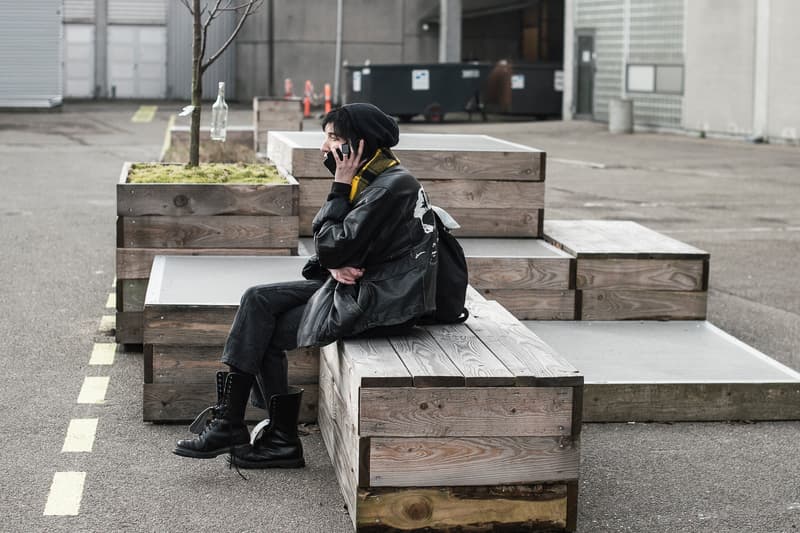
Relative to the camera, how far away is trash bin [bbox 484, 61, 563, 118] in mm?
38844

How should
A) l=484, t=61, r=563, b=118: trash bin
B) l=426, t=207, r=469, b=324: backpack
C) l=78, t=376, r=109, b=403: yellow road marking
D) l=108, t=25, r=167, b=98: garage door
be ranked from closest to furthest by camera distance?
l=426, t=207, r=469, b=324: backpack, l=78, t=376, r=109, b=403: yellow road marking, l=484, t=61, r=563, b=118: trash bin, l=108, t=25, r=167, b=98: garage door

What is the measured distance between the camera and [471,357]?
17.3ft

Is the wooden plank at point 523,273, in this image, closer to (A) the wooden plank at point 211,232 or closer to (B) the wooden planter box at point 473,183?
(B) the wooden planter box at point 473,183

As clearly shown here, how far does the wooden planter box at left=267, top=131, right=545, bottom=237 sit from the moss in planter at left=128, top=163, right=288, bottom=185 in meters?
0.29

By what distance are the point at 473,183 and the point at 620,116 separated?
1011 inches

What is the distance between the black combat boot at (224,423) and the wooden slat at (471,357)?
856 millimetres

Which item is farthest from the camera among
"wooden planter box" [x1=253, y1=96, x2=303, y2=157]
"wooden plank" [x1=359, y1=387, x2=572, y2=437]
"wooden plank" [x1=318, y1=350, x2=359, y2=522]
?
"wooden planter box" [x1=253, y1=96, x2=303, y2=157]

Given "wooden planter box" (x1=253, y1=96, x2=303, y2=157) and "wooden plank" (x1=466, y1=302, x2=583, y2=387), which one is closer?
"wooden plank" (x1=466, y1=302, x2=583, y2=387)

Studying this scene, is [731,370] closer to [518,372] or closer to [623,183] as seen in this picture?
[518,372]

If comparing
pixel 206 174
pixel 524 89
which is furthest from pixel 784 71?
pixel 206 174

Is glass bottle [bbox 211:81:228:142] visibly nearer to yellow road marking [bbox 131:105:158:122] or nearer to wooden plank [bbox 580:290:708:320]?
wooden plank [bbox 580:290:708:320]

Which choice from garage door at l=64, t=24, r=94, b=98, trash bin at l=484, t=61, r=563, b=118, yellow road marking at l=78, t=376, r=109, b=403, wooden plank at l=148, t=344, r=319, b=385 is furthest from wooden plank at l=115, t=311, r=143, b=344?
garage door at l=64, t=24, r=94, b=98

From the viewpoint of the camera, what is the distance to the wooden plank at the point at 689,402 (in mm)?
6738

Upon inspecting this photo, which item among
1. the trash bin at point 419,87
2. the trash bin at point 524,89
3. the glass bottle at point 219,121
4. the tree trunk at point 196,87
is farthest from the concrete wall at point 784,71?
the tree trunk at point 196,87
